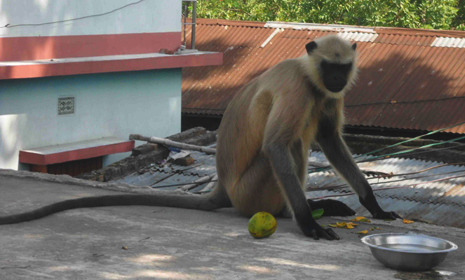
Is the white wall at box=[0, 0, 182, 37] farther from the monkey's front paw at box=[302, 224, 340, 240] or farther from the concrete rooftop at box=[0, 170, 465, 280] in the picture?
the monkey's front paw at box=[302, 224, 340, 240]

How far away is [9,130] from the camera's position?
27.2 feet

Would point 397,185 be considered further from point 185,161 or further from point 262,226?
point 262,226

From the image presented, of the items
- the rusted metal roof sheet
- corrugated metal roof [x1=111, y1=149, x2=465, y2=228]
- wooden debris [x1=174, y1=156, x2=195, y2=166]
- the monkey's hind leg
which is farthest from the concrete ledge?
the monkey's hind leg

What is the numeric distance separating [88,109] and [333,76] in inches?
252

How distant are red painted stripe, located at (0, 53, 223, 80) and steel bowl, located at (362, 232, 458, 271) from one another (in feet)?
19.0

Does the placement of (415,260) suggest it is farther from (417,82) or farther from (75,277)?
(417,82)

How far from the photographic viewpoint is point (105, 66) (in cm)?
921

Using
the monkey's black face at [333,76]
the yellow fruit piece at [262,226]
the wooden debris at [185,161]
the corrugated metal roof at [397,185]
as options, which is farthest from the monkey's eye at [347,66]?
the wooden debris at [185,161]

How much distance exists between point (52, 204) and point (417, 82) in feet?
29.6

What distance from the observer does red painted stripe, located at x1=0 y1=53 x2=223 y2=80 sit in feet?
25.8

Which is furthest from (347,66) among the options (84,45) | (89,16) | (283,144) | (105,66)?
(89,16)

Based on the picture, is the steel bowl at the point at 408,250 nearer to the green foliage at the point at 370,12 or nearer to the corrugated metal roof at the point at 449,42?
the corrugated metal roof at the point at 449,42

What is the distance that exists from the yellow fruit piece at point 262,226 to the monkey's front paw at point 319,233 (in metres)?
0.22

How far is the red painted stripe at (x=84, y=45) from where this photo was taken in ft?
26.7
